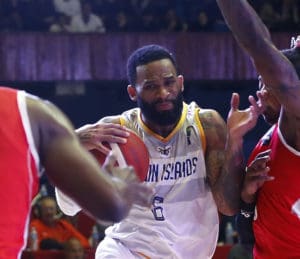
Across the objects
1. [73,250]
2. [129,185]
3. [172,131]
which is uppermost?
[129,185]

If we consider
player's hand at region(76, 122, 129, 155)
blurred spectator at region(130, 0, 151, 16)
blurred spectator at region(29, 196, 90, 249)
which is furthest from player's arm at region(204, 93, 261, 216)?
blurred spectator at region(130, 0, 151, 16)

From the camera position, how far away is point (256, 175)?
11.1 feet

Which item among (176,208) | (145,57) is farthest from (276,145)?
(145,57)

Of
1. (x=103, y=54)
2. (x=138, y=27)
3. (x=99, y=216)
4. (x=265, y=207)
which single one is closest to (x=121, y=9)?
(x=138, y=27)

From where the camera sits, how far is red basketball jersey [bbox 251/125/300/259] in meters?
3.33

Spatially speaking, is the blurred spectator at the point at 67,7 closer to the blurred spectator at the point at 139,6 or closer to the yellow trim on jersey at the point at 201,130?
the blurred spectator at the point at 139,6

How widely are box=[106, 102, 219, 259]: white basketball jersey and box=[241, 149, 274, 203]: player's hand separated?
42cm

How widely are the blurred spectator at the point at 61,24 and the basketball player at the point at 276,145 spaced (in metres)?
7.72

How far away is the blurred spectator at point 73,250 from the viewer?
6.82 m

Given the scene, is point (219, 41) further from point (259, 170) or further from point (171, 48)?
point (259, 170)

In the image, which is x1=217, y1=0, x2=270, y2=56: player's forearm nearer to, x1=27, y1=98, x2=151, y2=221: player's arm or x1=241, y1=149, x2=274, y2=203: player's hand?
x1=241, y1=149, x2=274, y2=203: player's hand

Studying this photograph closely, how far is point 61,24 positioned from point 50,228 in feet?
14.8

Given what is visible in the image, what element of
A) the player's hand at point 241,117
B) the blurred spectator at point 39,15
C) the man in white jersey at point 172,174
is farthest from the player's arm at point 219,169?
the blurred spectator at point 39,15

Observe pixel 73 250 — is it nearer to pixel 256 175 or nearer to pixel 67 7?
pixel 256 175
